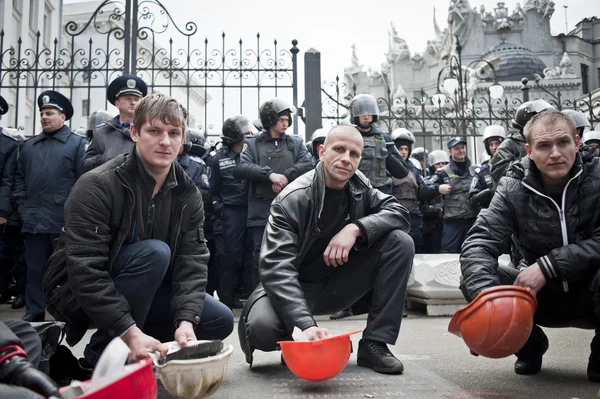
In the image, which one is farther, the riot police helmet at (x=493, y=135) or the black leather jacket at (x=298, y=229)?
the riot police helmet at (x=493, y=135)

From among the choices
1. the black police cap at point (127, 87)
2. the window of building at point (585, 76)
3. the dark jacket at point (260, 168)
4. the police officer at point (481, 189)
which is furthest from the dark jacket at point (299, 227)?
the window of building at point (585, 76)

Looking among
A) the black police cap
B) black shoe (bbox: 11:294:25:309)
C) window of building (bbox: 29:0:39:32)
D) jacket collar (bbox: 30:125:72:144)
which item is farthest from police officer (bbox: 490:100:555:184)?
window of building (bbox: 29:0:39:32)

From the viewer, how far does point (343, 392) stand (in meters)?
2.35

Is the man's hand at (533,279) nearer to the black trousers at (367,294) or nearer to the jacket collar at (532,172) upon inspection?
the jacket collar at (532,172)

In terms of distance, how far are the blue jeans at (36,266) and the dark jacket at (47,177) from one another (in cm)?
11

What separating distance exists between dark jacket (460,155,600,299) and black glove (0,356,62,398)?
1886mm

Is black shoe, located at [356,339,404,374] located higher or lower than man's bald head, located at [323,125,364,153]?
lower

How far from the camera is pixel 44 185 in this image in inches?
194

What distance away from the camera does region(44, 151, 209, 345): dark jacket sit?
2252 mm

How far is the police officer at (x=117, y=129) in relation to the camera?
4.37m

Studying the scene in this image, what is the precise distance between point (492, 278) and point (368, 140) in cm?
337

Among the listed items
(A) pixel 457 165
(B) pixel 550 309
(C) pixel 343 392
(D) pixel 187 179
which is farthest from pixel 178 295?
(A) pixel 457 165

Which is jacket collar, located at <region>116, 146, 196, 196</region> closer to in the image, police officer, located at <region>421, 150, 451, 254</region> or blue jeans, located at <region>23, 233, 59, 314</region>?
blue jeans, located at <region>23, 233, 59, 314</region>

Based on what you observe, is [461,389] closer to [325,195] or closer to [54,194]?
[325,195]
